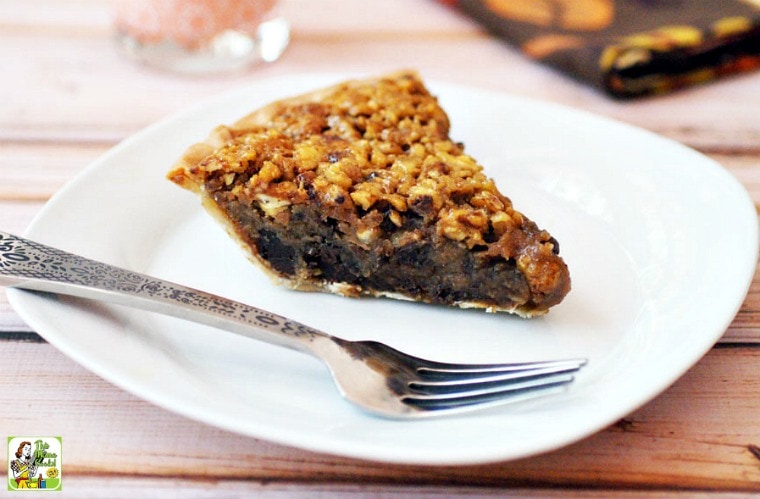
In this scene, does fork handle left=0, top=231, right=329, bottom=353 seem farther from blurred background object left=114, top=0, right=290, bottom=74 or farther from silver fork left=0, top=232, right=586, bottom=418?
blurred background object left=114, top=0, right=290, bottom=74

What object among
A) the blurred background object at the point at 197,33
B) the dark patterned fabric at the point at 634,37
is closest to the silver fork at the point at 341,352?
the blurred background object at the point at 197,33

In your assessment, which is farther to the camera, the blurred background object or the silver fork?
the blurred background object

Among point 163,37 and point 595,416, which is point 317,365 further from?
point 163,37

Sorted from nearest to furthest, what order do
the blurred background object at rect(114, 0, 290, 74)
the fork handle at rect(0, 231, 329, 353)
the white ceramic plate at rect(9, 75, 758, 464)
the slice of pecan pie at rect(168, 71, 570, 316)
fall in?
the white ceramic plate at rect(9, 75, 758, 464) < the fork handle at rect(0, 231, 329, 353) < the slice of pecan pie at rect(168, 71, 570, 316) < the blurred background object at rect(114, 0, 290, 74)
